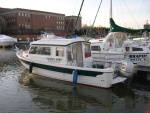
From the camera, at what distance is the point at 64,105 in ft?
40.5

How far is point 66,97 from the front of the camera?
44.8ft

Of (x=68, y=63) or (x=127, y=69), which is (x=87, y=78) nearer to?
(x=68, y=63)

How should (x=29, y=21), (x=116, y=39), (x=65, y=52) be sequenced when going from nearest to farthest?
(x=65, y=52) < (x=116, y=39) < (x=29, y=21)

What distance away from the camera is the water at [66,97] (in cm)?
1176

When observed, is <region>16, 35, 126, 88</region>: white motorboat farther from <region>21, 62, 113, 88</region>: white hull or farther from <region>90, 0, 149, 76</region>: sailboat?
<region>90, 0, 149, 76</region>: sailboat

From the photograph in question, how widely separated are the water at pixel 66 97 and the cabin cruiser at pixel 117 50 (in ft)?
14.9

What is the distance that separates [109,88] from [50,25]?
10745 cm

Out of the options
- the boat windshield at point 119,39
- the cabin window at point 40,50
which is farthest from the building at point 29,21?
the cabin window at point 40,50

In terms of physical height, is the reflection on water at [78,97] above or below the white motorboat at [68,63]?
below

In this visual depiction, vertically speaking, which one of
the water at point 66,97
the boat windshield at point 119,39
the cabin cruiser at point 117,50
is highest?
the boat windshield at point 119,39

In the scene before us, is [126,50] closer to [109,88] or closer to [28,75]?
[109,88]

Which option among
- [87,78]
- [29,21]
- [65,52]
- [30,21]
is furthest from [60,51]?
[30,21]

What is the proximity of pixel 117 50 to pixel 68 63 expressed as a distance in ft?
22.8

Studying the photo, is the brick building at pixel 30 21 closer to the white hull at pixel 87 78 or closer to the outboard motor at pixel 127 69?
the white hull at pixel 87 78
